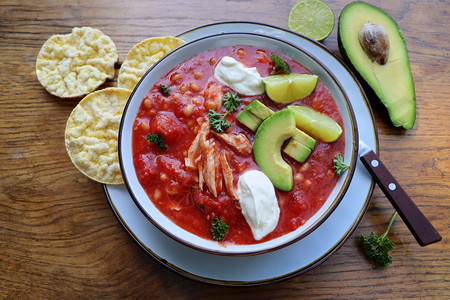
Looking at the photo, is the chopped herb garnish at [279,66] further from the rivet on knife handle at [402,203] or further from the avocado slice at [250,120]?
the rivet on knife handle at [402,203]

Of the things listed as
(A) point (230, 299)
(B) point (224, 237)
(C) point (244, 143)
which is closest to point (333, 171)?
(C) point (244, 143)

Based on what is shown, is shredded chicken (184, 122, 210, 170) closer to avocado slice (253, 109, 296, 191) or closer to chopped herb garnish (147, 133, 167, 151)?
chopped herb garnish (147, 133, 167, 151)

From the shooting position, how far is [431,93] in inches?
146

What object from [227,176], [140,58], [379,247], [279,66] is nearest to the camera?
[227,176]

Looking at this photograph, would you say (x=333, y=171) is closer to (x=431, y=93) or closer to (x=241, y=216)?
(x=241, y=216)

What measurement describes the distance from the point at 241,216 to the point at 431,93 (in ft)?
7.11

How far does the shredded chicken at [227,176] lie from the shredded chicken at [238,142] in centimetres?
11

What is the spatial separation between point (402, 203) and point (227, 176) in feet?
4.55

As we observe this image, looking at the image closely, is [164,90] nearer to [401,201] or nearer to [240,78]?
[240,78]

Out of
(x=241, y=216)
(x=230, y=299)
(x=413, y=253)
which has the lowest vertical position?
(x=230, y=299)

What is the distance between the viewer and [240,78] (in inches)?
122

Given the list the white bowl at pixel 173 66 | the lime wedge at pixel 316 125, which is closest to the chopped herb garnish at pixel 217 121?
the lime wedge at pixel 316 125

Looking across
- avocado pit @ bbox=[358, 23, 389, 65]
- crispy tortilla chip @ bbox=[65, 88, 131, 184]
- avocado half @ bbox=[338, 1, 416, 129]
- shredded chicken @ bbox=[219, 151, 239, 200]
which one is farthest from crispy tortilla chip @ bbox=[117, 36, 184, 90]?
avocado pit @ bbox=[358, 23, 389, 65]

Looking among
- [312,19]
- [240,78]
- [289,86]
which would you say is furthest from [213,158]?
[312,19]
